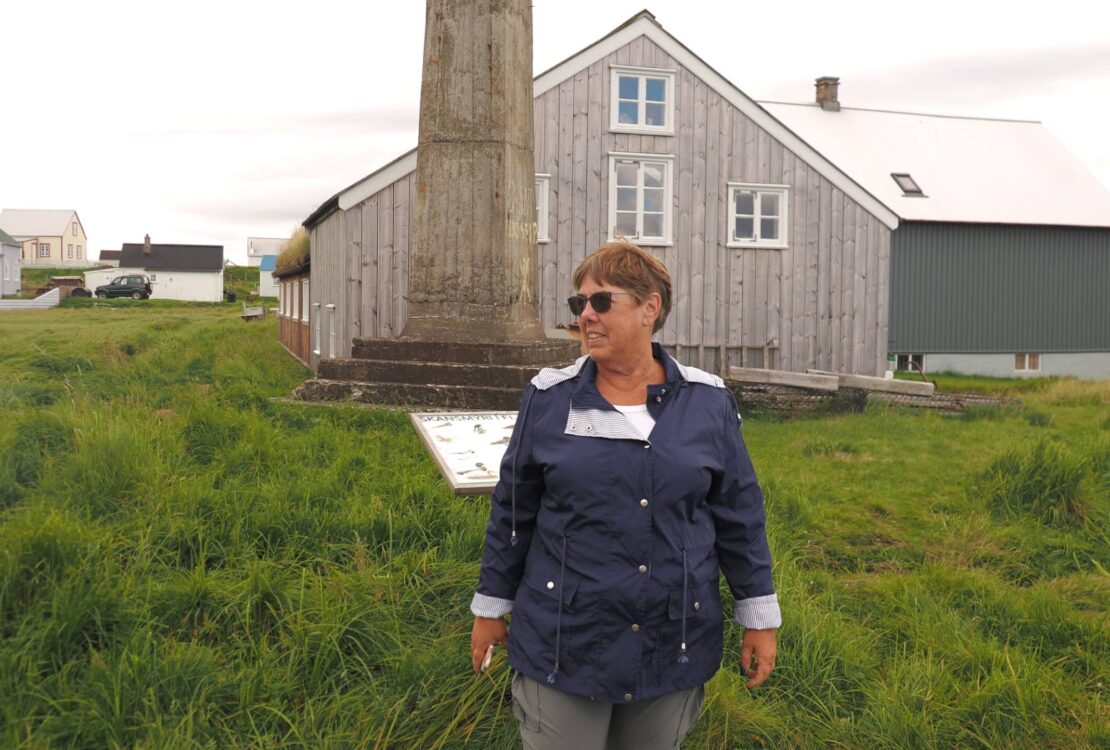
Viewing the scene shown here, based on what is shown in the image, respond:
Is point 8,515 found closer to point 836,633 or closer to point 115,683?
point 115,683

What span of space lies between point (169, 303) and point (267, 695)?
53636 millimetres

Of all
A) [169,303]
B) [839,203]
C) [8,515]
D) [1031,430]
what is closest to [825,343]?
[839,203]

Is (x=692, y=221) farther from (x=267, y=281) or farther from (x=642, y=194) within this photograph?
(x=267, y=281)

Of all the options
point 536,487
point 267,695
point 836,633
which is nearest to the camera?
point 536,487

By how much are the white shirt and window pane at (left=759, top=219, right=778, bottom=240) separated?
577 inches

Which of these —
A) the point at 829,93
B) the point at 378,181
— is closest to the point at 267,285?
the point at 829,93

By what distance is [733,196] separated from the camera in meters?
16.9

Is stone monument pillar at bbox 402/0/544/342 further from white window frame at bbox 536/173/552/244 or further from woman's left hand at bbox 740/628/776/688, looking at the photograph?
white window frame at bbox 536/173/552/244

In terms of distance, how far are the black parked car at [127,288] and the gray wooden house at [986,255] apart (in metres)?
Result: 44.3

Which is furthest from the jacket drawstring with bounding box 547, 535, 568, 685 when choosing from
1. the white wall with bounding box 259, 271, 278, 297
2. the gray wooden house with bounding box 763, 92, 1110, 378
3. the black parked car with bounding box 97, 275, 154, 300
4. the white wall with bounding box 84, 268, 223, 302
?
the white wall with bounding box 259, 271, 278, 297

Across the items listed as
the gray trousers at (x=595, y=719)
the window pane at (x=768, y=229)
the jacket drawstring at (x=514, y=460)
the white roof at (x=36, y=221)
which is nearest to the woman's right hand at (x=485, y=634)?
the gray trousers at (x=595, y=719)

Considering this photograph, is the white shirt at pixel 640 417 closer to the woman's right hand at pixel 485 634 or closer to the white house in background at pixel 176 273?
the woman's right hand at pixel 485 634

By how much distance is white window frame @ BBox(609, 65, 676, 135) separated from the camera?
16.2 metres

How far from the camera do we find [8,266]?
65.6 meters
